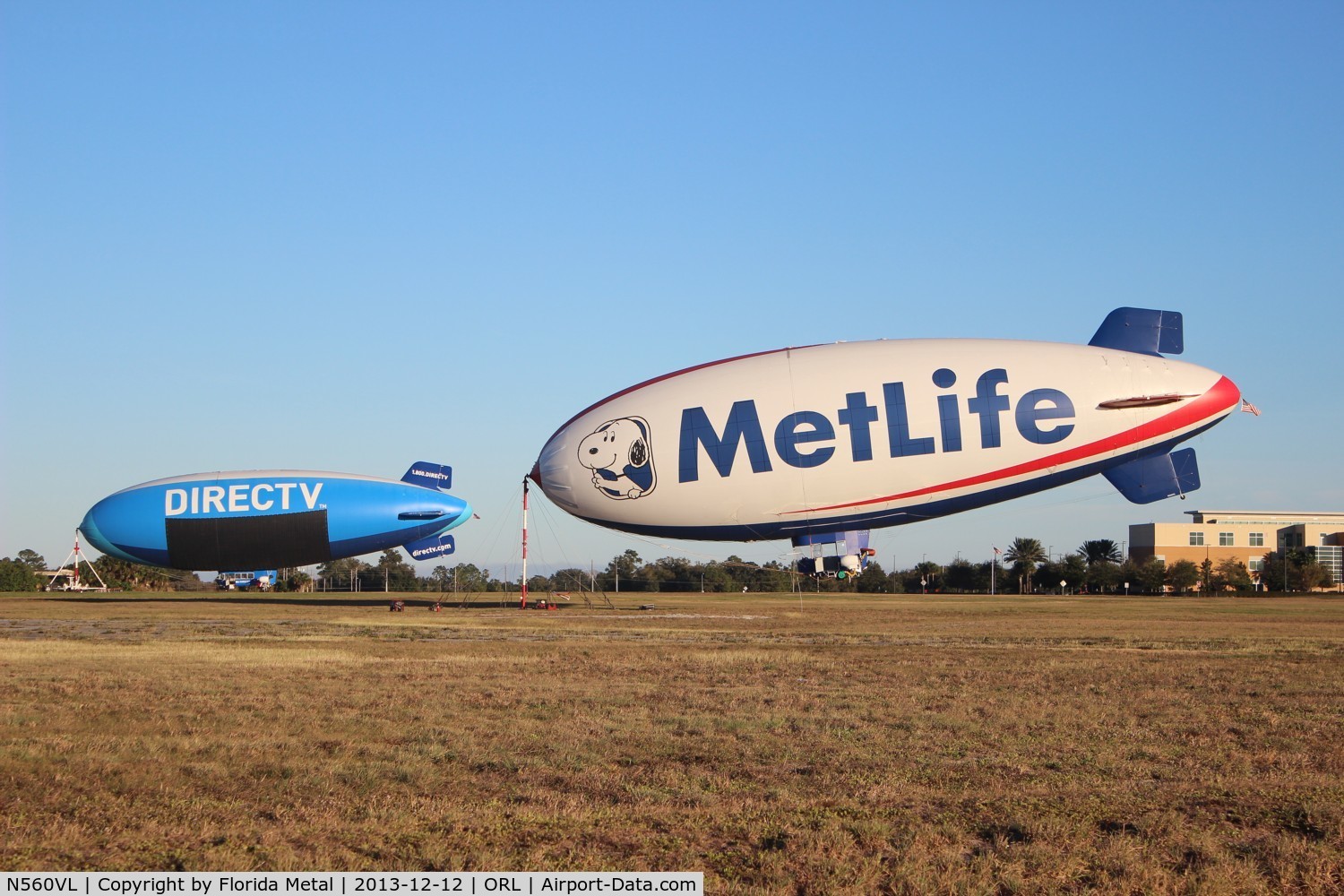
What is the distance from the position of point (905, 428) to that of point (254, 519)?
38.4 m

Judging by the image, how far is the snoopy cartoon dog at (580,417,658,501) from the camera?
121ft

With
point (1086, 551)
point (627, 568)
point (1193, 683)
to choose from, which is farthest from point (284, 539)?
point (1086, 551)

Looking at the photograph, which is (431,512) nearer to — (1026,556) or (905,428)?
(905,428)

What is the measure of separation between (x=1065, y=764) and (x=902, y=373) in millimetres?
20142

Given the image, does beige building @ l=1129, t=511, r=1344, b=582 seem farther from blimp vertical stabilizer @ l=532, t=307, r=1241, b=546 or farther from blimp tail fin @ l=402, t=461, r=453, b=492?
blimp vertical stabilizer @ l=532, t=307, r=1241, b=546

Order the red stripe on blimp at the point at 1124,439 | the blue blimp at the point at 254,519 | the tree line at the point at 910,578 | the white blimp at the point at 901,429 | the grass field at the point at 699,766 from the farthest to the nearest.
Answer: the tree line at the point at 910,578 < the blue blimp at the point at 254,519 < the red stripe on blimp at the point at 1124,439 < the white blimp at the point at 901,429 < the grass field at the point at 699,766

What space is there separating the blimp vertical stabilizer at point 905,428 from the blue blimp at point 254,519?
27126 millimetres

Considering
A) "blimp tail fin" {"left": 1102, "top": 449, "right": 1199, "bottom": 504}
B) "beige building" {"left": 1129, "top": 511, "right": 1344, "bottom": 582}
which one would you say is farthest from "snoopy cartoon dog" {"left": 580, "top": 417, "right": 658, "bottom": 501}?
"beige building" {"left": 1129, "top": 511, "right": 1344, "bottom": 582}

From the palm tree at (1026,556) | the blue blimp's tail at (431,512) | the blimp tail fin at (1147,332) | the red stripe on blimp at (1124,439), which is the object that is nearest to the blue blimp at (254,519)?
the blue blimp's tail at (431,512)

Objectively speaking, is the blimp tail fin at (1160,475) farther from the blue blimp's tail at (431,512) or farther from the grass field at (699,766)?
the blue blimp's tail at (431,512)

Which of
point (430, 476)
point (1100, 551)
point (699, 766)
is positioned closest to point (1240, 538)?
point (1100, 551)

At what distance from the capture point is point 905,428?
3422 cm

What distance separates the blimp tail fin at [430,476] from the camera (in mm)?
66062

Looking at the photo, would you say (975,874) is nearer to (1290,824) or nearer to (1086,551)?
(1290,824)
